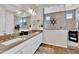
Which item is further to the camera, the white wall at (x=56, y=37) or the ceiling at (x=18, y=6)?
the white wall at (x=56, y=37)

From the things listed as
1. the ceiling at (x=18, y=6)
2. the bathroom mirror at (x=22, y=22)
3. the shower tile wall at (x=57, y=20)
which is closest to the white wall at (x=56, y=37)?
the shower tile wall at (x=57, y=20)

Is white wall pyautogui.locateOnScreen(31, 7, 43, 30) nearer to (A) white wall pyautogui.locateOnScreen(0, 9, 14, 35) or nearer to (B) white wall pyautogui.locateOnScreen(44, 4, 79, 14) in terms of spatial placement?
(B) white wall pyautogui.locateOnScreen(44, 4, 79, 14)

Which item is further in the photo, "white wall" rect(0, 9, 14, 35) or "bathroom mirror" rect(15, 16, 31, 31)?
"bathroom mirror" rect(15, 16, 31, 31)

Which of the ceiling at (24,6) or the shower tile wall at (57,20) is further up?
the ceiling at (24,6)

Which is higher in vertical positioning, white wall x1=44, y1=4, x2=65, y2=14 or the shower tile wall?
white wall x1=44, y1=4, x2=65, y2=14

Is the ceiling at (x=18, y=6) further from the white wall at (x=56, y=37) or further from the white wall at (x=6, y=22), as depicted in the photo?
the white wall at (x=56, y=37)

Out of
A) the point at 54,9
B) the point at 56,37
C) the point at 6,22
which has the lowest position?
the point at 56,37

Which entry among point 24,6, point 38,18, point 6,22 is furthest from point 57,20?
point 6,22

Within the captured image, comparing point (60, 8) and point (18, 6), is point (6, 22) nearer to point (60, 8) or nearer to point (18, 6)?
point (18, 6)

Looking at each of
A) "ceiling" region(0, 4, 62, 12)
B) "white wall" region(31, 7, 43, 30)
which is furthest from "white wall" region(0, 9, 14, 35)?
"white wall" region(31, 7, 43, 30)

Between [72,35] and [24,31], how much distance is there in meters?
0.63

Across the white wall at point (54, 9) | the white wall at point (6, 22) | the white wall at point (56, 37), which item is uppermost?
the white wall at point (54, 9)

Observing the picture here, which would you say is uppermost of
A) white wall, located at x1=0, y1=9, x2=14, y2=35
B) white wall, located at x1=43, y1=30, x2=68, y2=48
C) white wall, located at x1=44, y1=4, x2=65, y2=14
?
white wall, located at x1=44, y1=4, x2=65, y2=14
